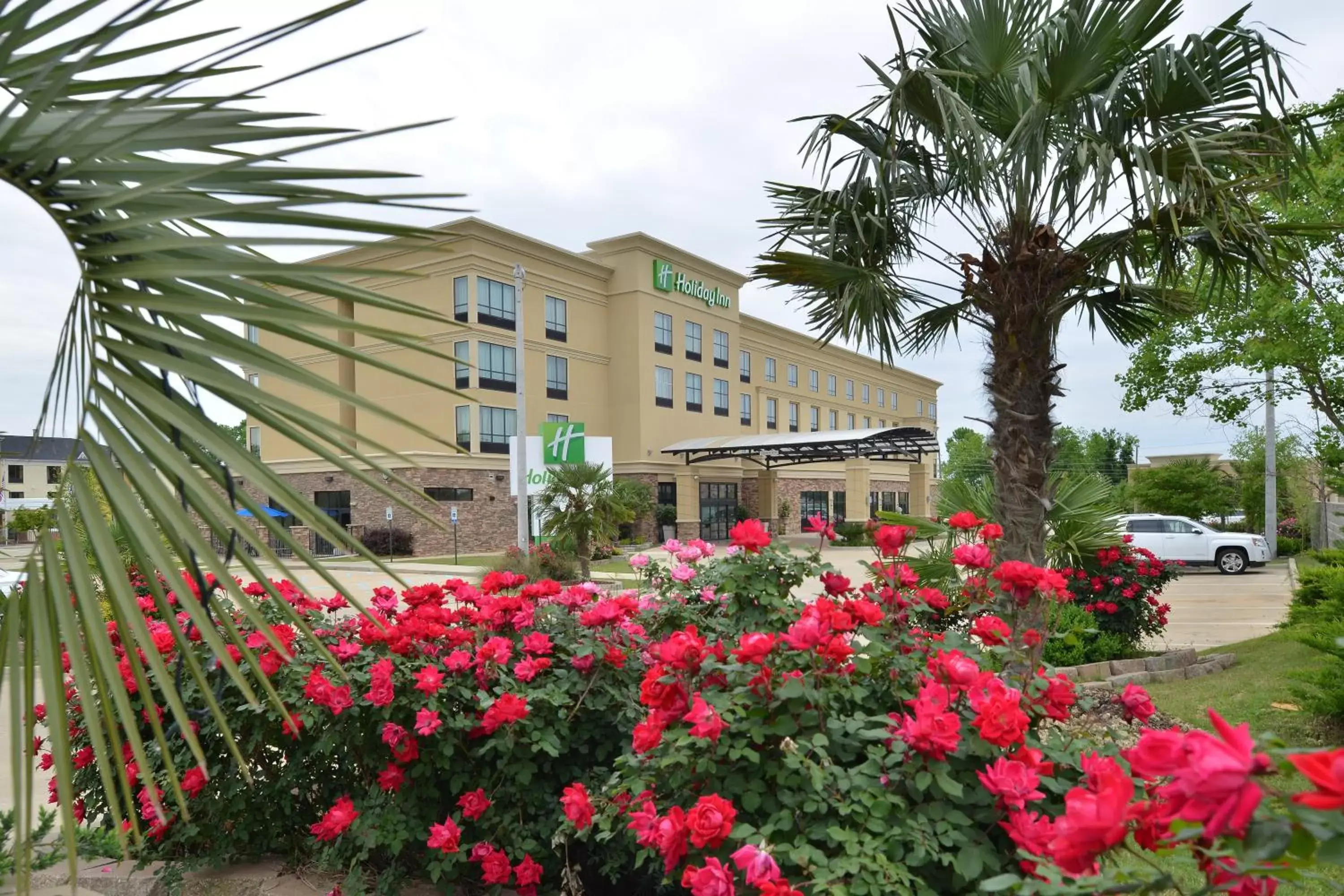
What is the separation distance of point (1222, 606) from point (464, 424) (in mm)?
24394

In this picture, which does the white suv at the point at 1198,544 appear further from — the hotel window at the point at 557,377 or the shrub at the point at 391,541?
the shrub at the point at 391,541

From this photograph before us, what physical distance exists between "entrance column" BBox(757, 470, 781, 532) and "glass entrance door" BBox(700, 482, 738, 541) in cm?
135

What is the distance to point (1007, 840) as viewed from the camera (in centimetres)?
Answer: 216

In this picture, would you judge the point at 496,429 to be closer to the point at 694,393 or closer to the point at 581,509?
the point at 694,393

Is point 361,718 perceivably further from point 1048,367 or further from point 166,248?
point 1048,367

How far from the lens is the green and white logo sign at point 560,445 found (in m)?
26.3

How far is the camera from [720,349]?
136ft

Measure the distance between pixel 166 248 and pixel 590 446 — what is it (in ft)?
85.1

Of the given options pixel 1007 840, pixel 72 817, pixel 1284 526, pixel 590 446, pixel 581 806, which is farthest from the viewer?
pixel 1284 526

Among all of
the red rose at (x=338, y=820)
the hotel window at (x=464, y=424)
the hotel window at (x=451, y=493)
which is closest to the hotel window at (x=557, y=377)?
the hotel window at (x=464, y=424)

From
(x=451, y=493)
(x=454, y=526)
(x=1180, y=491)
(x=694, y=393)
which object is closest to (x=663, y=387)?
(x=694, y=393)

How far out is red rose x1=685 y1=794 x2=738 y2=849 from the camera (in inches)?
78.6

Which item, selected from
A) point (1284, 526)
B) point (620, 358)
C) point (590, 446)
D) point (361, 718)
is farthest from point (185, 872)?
point (1284, 526)

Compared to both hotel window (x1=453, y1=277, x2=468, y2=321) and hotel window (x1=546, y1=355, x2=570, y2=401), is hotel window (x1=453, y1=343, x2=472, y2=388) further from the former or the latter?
hotel window (x1=546, y1=355, x2=570, y2=401)
